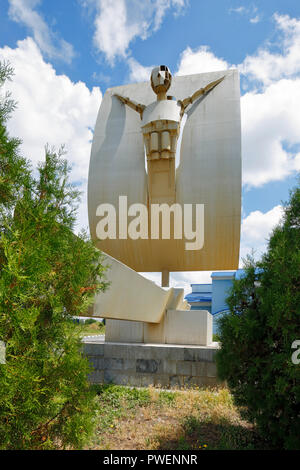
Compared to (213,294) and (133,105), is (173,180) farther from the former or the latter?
(213,294)

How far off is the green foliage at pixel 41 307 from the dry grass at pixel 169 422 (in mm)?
1365

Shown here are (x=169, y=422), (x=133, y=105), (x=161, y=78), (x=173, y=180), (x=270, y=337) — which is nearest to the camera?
(x=270, y=337)

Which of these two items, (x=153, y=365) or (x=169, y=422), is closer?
(x=169, y=422)

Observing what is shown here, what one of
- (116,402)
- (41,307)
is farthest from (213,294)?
(41,307)

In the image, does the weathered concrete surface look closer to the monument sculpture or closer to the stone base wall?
the monument sculpture

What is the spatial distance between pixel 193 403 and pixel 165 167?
9.83m

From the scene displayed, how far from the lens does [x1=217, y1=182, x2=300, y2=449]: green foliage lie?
11.9ft

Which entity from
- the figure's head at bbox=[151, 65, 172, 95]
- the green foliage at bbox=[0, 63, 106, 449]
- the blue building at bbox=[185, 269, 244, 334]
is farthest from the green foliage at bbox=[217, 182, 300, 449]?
the blue building at bbox=[185, 269, 244, 334]

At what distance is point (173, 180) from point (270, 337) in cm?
1060

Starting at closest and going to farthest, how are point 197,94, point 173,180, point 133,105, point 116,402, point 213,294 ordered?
point 116,402 → point 173,180 → point 197,94 → point 133,105 → point 213,294

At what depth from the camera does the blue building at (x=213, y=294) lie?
A: 3056 cm

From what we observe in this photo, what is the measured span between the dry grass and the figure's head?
446 inches

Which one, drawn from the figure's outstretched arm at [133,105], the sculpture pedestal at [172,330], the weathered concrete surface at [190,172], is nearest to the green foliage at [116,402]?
the sculpture pedestal at [172,330]

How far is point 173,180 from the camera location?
14000 mm
